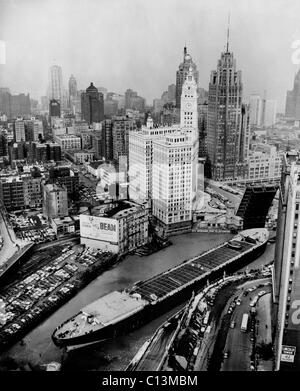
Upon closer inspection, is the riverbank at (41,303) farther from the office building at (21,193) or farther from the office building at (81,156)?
the office building at (81,156)

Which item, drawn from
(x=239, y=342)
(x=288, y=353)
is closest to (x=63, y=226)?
(x=239, y=342)

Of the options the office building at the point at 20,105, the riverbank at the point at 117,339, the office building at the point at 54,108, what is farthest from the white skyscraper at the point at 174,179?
the office building at the point at 20,105

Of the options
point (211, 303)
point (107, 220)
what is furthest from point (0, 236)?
point (211, 303)

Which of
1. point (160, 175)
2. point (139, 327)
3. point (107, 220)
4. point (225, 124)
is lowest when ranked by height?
Answer: point (139, 327)

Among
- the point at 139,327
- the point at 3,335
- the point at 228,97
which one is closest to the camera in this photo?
the point at 3,335
